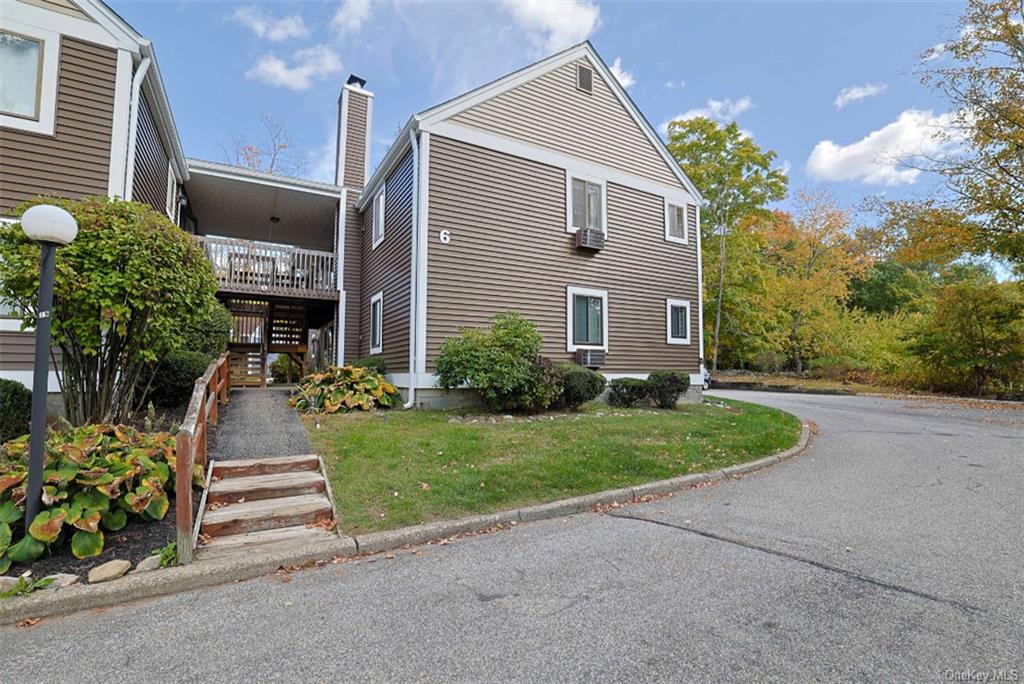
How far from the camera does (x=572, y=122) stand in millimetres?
11984

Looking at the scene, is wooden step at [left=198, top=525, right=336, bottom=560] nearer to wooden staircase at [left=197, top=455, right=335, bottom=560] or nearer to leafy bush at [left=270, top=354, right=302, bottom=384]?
wooden staircase at [left=197, top=455, right=335, bottom=560]

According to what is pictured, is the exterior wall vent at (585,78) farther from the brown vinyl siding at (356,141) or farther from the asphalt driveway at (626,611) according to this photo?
the asphalt driveway at (626,611)

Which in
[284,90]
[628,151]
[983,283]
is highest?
[284,90]

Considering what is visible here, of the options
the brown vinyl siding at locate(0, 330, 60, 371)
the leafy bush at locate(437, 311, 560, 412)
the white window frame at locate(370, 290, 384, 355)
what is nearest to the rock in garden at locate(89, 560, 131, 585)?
the brown vinyl siding at locate(0, 330, 60, 371)

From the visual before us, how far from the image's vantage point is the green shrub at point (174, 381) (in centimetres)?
754

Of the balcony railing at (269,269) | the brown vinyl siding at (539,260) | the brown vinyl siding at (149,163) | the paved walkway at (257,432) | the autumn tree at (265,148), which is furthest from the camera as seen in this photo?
the autumn tree at (265,148)

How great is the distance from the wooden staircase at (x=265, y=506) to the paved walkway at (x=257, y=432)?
1.26 ft

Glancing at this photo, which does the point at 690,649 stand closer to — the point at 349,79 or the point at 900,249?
the point at 349,79

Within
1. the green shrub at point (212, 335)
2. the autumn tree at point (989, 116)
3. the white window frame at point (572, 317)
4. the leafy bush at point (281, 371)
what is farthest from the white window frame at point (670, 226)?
the leafy bush at point (281, 371)

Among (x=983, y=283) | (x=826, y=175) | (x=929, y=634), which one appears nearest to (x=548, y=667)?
(x=929, y=634)

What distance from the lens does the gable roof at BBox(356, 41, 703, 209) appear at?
1012cm

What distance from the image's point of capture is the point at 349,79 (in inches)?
568

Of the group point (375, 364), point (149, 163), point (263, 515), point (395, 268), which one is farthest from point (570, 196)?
point (263, 515)

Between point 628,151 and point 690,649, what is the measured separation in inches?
494
